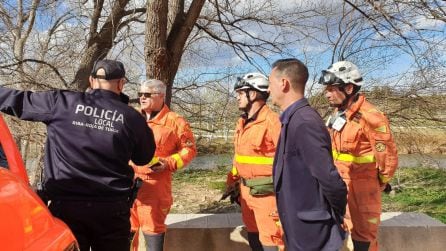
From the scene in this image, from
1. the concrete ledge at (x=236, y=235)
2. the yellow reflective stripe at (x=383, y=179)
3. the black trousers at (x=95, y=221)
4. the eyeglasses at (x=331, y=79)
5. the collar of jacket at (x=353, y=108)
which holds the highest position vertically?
the eyeglasses at (x=331, y=79)

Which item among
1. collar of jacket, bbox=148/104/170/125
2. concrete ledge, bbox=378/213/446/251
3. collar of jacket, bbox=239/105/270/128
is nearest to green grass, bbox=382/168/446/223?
concrete ledge, bbox=378/213/446/251

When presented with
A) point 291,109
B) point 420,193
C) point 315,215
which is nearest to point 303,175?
point 315,215

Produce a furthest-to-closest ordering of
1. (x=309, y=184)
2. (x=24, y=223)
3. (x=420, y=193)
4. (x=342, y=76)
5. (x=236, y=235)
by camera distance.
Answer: (x=420, y=193), (x=236, y=235), (x=342, y=76), (x=309, y=184), (x=24, y=223)

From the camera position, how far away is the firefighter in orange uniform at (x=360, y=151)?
358 centimetres

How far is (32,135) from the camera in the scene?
7.32 meters

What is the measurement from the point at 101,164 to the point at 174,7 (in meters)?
4.03

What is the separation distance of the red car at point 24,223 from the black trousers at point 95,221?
42 cm

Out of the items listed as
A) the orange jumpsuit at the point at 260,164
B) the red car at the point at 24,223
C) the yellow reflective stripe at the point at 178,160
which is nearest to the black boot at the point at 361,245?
the orange jumpsuit at the point at 260,164

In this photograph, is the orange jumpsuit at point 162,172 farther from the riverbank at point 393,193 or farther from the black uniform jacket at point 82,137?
the riverbank at point 393,193

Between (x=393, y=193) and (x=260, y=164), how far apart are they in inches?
219

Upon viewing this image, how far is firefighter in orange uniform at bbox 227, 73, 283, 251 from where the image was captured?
11.8ft

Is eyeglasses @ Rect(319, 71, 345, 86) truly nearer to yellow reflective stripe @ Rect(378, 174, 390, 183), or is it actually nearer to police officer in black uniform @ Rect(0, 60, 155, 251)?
yellow reflective stripe @ Rect(378, 174, 390, 183)

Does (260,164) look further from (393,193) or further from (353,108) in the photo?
(393,193)

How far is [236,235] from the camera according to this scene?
4.33m
